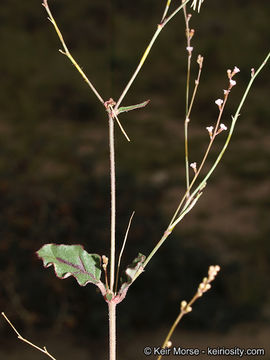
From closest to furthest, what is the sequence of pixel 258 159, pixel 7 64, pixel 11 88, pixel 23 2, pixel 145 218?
pixel 145 218 → pixel 258 159 → pixel 11 88 → pixel 7 64 → pixel 23 2

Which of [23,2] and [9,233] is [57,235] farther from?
[23,2]

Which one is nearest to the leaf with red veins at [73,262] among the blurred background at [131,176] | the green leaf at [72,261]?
the green leaf at [72,261]

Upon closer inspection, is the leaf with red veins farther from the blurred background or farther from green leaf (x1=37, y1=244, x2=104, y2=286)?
the blurred background

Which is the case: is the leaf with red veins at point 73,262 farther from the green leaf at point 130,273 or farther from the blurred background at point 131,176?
the blurred background at point 131,176

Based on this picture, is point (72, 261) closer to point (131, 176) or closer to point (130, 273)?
point (130, 273)

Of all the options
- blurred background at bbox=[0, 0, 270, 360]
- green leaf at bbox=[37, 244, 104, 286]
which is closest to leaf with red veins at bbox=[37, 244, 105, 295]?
green leaf at bbox=[37, 244, 104, 286]

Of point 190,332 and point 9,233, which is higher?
point 9,233

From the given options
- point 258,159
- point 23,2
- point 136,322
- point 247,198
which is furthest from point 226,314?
point 23,2

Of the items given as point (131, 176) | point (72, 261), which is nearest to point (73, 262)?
point (72, 261)
